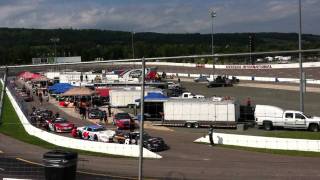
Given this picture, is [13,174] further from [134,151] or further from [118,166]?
[134,151]

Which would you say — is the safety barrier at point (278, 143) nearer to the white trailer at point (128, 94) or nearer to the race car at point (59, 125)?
the white trailer at point (128, 94)

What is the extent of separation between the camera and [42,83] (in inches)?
1817

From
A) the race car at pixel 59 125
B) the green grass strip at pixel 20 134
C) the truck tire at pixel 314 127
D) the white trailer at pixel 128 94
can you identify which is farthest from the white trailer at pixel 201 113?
the race car at pixel 59 125

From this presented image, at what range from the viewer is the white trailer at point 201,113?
1579 centimetres

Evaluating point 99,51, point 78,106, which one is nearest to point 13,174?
point 78,106

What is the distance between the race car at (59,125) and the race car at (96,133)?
5.41 ft

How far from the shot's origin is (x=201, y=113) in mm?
16859

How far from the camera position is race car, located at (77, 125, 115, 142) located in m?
28.5

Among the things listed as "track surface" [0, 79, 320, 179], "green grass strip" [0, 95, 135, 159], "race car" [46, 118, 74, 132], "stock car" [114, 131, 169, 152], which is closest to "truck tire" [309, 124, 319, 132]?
"track surface" [0, 79, 320, 179]

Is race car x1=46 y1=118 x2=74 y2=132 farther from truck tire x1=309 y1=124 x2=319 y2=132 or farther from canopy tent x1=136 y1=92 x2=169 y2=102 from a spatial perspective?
canopy tent x1=136 y1=92 x2=169 y2=102

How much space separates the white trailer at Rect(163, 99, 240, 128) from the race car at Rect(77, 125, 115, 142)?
5.90 metres

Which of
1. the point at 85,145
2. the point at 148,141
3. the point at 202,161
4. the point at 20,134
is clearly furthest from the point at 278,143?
the point at 20,134

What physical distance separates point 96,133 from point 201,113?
12924mm

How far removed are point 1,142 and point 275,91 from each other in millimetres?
22790
